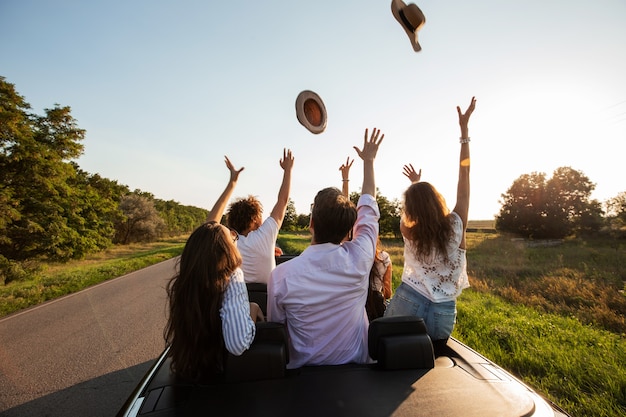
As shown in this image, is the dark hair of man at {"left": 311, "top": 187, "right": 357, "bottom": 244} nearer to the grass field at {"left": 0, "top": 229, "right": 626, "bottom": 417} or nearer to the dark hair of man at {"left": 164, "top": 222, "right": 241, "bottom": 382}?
the dark hair of man at {"left": 164, "top": 222, "right": 241, "bottom": 382}

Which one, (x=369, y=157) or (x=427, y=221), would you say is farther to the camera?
(x=369, y=157)

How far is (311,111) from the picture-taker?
300cm

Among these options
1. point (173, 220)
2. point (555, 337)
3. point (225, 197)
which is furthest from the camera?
point (173, 220)

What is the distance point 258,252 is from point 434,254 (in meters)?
1.58

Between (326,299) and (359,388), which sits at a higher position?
(326,299)

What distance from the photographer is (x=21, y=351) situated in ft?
16.4

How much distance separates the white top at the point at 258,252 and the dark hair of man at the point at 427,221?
1222mm

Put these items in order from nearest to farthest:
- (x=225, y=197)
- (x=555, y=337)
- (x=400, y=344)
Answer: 1. (x=400, y=344)
2. (x=225, y=197)
3. (x=555, y=337)

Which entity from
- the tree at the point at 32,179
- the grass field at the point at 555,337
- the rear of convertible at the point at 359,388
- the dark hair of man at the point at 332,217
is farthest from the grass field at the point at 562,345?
the tree at the point at 32,179

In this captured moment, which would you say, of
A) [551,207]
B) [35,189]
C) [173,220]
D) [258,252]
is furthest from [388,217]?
[173,220]

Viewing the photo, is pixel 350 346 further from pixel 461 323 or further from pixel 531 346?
pixel 461 323

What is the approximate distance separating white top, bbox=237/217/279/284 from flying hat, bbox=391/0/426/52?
186cm

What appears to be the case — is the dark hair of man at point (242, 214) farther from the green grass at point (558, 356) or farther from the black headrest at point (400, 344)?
the green grass at point (558, 356)

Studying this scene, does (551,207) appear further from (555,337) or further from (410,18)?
(410,18)
